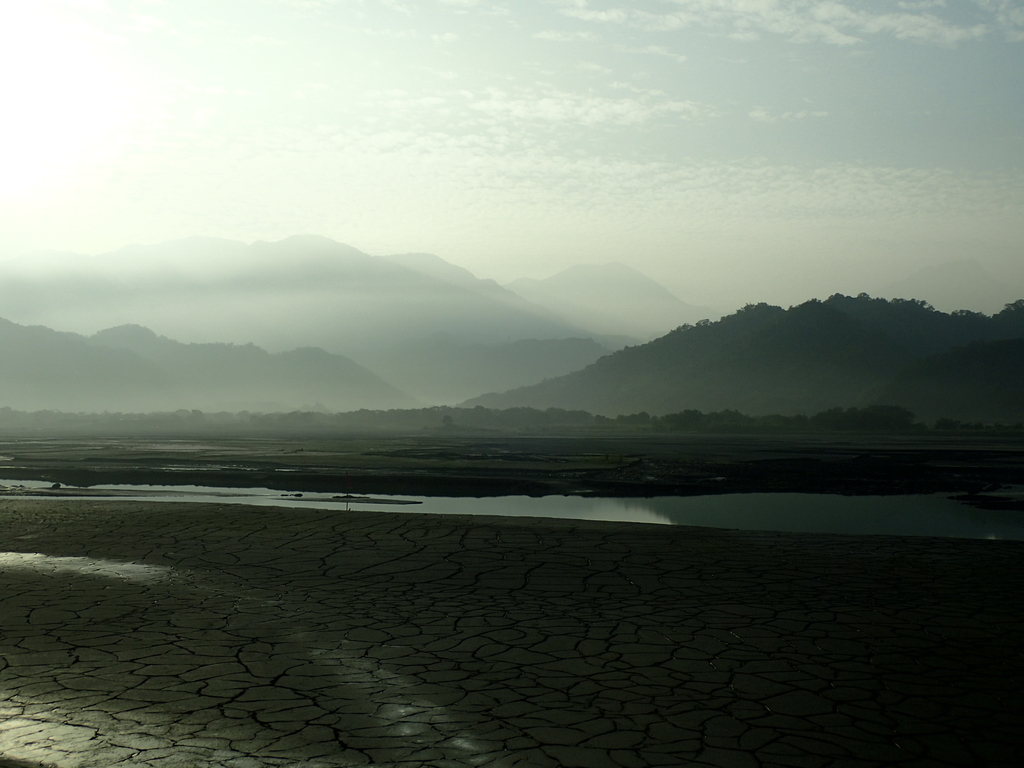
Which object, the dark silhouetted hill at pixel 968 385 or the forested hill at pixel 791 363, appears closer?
the dark silhouetted hill at pixel 968 385

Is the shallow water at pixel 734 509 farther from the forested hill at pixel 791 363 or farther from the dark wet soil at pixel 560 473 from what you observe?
the forested hill at pixel 791 363

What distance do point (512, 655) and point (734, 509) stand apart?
1547cm

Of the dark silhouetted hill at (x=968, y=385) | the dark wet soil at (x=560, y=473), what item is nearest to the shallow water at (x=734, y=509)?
the dark wet soil at (x=560, y=473)

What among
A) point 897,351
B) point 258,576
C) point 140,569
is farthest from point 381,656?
point 897,351

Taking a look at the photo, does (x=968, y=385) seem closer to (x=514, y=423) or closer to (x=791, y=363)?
(x=791, y=363)

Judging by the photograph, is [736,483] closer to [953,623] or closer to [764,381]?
[953,623]

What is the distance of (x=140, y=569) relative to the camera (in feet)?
35.0

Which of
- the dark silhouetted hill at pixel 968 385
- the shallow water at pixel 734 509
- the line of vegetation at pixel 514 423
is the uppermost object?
the dark silhouetted hill at pixel 968 385

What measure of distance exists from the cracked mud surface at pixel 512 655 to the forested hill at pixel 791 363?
14401 cm

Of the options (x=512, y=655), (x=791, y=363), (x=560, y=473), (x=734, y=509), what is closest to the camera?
(x=512, y=655)

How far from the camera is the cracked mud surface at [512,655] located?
504cm

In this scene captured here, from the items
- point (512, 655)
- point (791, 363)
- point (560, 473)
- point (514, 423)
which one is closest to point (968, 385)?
point (791, 363)

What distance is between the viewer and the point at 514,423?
148m

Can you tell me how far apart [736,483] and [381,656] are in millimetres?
22931
